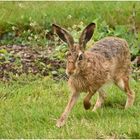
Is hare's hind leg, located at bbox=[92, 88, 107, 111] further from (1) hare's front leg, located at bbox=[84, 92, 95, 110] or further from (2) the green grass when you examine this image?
(1) hare's front leg, located at bbox=[84, 92, 95, 110]

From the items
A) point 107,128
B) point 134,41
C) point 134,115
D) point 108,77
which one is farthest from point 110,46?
point 134,41

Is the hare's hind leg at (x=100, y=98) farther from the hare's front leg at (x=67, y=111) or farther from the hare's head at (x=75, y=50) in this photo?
the hare's head at (x=75, y=50)

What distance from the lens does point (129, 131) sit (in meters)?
6.40

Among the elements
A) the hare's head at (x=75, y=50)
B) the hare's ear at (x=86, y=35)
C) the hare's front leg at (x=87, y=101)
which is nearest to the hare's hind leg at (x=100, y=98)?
the hare's front leg at (x=87, y=101)

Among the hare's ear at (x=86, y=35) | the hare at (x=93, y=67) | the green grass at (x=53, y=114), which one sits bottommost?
the green grass at (x=53, y=114)

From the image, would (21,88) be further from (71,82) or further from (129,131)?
(129,131)

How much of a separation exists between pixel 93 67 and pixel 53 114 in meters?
0.74

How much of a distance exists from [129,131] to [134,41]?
167 inches

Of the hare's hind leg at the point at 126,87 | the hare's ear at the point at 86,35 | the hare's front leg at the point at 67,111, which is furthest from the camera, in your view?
the hare's hind leg at the point at 126,87

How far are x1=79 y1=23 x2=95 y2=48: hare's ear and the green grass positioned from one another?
865mm

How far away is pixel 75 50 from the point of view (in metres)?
6.89

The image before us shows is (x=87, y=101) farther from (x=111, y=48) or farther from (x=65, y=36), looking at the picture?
(x=111, y=48)

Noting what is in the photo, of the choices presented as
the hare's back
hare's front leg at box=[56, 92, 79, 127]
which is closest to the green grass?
hare's front leg at box=[56, 92, 79, 127]

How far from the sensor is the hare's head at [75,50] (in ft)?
22.2
